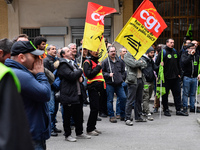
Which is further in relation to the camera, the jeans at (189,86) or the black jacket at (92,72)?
the jeans at (189,86)

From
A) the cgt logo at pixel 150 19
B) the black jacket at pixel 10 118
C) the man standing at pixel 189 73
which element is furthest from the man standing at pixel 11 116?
the man standing at pixel 189 73

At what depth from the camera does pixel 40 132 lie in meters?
2.99

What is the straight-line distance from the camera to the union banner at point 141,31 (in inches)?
282

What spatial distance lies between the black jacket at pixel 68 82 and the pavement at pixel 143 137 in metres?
0.88

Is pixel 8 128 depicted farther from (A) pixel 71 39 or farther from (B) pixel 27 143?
(A) pixel 71 39

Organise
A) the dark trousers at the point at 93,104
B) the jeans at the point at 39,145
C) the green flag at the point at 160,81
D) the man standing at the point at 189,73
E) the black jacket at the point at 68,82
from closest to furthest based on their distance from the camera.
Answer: the jeans at the point at 39,145 → the black jacket at the point at 68,82 → the dark trousers at the point at 93,104 → the green flag at the point at 160,81 → the man standing at the point at 189,73

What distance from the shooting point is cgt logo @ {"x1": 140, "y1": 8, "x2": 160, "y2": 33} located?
7.19m

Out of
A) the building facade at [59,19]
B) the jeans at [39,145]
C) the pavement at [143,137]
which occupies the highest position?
the building facade at [59,19]

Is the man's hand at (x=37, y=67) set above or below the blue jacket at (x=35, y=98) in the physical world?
above

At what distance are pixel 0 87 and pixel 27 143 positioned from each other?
266 mm

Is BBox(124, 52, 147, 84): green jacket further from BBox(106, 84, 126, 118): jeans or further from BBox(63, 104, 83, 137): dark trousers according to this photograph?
BBox(63, 104, 83, 137): dark trousers

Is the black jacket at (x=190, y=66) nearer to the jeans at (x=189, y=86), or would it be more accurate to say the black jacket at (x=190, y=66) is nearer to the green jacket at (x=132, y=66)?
the jeans at (x=189, y=86)

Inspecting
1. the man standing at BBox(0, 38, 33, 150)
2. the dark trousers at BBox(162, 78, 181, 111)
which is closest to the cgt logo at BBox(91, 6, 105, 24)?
the dark trousers at BBox(162, 78, 181, 111)

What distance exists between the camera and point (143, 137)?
21.7 ft
